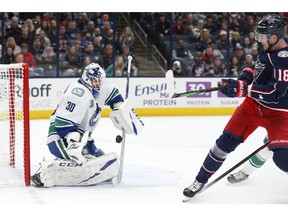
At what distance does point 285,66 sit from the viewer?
3.95 m

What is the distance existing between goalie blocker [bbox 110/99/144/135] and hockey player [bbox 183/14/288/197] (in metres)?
0.70

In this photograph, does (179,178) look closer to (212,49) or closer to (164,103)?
(164,103)

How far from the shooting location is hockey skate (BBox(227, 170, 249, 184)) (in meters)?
4.83

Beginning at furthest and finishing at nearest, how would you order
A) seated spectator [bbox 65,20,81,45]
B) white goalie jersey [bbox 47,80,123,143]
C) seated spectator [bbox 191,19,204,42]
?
seated spectator [bbox 191,19,204,42] → seated spectator [bbox 65,20,81,45] → white goalie jersey [bbox 47,80,123,143]

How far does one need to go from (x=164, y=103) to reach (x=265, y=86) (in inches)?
192

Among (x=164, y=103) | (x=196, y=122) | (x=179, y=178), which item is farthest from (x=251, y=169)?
(x=164, y=103)

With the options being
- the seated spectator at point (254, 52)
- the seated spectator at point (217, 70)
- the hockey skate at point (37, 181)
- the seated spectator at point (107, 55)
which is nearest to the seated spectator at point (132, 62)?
the seated spectator at point (107, 55)

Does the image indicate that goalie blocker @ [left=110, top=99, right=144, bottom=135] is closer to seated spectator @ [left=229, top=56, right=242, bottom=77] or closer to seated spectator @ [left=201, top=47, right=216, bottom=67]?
seated spectator @ [left=201, top=47, right=216, bottom=67]

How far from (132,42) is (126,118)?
193 inches

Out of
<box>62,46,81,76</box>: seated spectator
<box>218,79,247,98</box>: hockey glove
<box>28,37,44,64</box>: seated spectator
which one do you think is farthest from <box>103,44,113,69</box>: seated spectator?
<box>218,79,247,98</box>: hockey glove

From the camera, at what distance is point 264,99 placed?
13.2ft

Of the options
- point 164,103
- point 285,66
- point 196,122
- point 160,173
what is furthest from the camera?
point 164,103

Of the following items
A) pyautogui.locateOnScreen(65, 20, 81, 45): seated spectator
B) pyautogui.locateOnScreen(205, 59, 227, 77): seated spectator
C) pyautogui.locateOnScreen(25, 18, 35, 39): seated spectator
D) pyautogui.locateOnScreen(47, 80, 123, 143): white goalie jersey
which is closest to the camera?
pyautogui.locateOnScreen(47, 80, 123, 143): white goalie jersey

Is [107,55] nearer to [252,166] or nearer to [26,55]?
[26,55]
